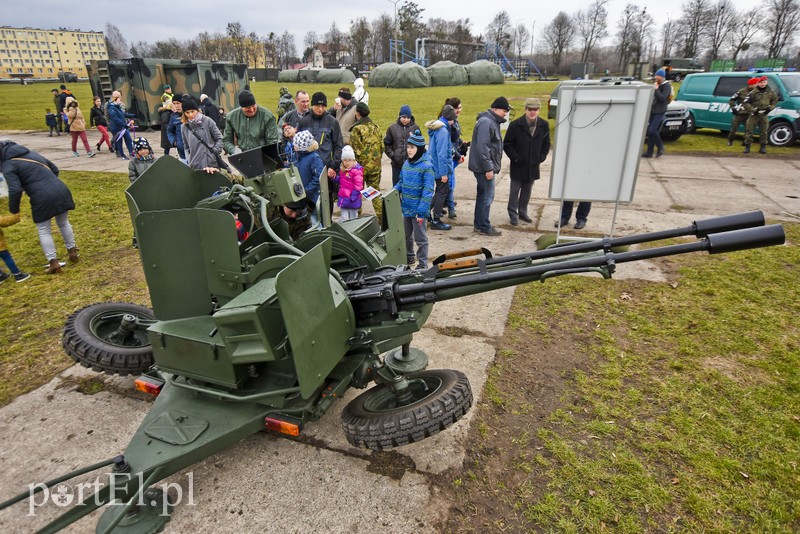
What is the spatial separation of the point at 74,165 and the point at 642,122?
14404 millimetres

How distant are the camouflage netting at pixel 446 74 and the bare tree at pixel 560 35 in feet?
142

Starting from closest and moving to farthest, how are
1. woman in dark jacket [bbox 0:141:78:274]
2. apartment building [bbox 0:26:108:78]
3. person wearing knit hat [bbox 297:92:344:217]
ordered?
woman in dark jacket [bbox 0:141:78:274] < person wearing knit hat [bbox 297:92:344:217] < apartment building [bbox 0:26:108:78]

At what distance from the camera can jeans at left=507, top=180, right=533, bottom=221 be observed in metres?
8.20

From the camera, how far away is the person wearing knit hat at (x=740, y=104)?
1335cm

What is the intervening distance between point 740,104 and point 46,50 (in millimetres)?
131794

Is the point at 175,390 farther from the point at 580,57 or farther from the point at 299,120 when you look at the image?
the point at 580,57

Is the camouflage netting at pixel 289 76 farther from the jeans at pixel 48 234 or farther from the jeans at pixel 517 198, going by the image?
the jeans at pixel 48 234

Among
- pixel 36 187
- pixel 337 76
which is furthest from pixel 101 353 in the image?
pixel 337 76

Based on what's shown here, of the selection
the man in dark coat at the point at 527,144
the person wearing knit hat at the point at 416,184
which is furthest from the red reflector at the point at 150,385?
the man in dark coat at the point at 527,144

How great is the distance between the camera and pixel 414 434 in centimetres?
288

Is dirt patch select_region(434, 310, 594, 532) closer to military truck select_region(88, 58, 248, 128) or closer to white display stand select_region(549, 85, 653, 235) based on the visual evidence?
white display stand select_region(549, 85, 653, 235)

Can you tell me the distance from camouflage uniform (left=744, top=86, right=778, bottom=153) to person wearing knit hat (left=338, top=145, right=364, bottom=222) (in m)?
12.1

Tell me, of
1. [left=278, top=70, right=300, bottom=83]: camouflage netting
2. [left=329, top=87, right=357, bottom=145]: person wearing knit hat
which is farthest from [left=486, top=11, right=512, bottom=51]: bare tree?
[left=329, top=87, right=357, bottom=145]: person wearing knit hat

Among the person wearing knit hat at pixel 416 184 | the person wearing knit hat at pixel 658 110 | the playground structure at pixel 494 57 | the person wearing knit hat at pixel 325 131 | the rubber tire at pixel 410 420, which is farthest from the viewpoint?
the playground structure at pixel 494 57
